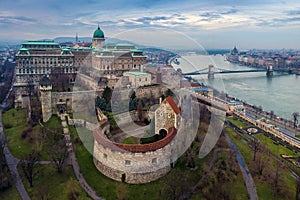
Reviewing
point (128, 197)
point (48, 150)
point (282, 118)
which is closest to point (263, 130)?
point (282, 118)

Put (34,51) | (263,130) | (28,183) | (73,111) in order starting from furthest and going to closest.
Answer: (34,51), (263,130), (73,111), (28,183)

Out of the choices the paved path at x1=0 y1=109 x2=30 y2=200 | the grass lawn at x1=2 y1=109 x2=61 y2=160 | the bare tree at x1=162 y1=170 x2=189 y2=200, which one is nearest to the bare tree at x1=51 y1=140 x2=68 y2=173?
the grass lawn at x1=2 y1=109 x2=61 y2=160

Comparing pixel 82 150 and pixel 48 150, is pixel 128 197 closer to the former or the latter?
pixel 82 150

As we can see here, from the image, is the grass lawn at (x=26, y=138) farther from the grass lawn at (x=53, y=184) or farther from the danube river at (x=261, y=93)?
the danube river at (x=261, y=93)

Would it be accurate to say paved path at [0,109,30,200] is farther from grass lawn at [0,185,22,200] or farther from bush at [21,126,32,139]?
bush at [21,126,32,139]

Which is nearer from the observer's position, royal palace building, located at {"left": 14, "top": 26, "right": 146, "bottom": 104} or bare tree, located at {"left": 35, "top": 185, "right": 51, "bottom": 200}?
bare tree, located at {"left": 35, "top": 185, "right": 51, "bottom": 200}

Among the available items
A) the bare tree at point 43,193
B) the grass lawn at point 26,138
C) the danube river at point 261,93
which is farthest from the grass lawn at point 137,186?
the danube river at point 261,93
